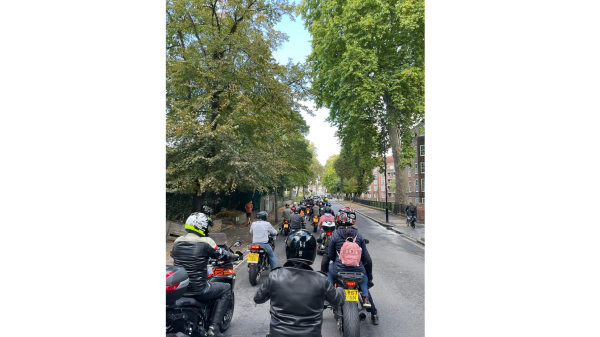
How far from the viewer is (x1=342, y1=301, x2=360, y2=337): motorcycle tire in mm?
3342

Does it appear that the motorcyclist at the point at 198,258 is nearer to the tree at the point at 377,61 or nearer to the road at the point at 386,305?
the road at the point at 386,305

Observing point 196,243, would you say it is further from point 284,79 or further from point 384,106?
point 384,106

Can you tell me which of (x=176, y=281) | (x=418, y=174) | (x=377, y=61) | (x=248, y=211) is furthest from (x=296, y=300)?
(x=418, y=174)

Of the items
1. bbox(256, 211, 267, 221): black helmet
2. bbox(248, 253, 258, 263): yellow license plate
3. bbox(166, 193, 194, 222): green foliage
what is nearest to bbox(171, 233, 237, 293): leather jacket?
bbox(248, 253, 258, 263): yellow license plate

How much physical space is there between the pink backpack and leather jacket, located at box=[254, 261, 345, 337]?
1203 millimetres

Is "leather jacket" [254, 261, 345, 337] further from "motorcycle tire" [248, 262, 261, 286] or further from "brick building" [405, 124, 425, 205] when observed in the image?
"brick building" [405, 124, 425, 205]

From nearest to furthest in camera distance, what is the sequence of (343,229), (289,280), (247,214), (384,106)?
(289,280) → (343,229) → (247,214) → (384,106)

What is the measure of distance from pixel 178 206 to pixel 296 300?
1384 cm

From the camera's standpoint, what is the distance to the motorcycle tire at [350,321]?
11.0ft

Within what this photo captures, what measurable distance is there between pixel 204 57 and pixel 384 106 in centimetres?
1431

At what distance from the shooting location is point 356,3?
1762cm

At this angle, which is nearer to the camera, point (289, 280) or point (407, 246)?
point (289, 280)

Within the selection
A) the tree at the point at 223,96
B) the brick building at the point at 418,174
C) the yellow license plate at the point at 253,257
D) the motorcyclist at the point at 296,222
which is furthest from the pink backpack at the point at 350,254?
the brick building at the point at 418,174

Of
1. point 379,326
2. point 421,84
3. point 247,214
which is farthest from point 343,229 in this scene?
point 421,84
